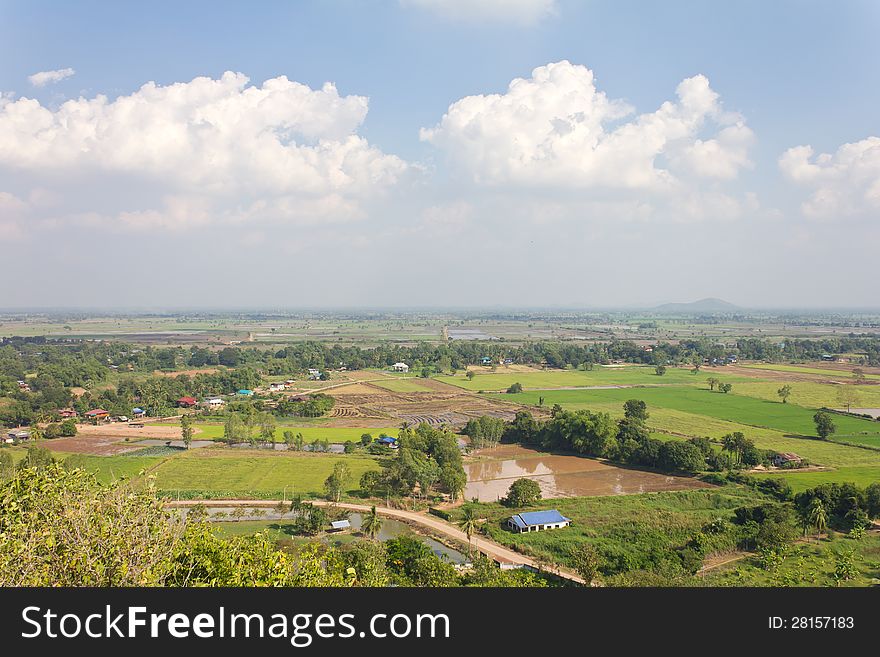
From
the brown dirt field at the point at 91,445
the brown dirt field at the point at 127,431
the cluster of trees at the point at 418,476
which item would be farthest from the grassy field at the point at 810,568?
the brown dirt field at the point at 127,431

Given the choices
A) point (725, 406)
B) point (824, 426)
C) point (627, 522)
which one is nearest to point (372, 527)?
point (627, 522)

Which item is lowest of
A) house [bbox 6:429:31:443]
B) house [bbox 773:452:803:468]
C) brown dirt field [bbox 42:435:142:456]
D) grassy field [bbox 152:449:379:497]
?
brown dirt field [bbox 42:435:142:456]

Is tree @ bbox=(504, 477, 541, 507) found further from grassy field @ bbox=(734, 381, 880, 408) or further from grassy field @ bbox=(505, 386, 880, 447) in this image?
grassy field @ bbox=(734, 381, 880, 408)

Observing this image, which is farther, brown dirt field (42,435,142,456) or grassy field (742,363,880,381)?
grassy field (742,363,880,381)

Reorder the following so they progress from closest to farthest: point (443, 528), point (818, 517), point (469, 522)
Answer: point (818, 517)
point (469, 522)
point (443, 528)

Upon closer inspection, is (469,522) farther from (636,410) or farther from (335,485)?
(636,410)

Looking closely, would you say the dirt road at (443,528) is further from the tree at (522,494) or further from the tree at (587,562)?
the tree at (522,494)

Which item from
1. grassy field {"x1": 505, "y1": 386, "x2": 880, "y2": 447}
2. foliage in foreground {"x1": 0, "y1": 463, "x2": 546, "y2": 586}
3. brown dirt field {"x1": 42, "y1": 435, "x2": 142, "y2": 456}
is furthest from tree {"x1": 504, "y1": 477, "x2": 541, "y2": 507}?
brown dirt field {"x1": 42, "y1": 435, "x2": 142, "y2": 456}
